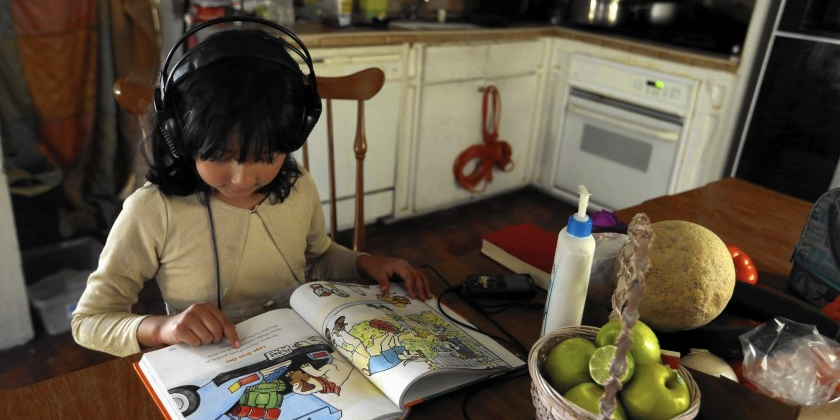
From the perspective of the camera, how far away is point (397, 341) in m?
0.75

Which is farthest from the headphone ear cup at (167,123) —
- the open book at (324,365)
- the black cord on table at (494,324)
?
the black cord on table at (494,324)

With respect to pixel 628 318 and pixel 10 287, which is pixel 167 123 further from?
pixel 10 287

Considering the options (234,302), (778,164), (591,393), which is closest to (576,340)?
(591,393)

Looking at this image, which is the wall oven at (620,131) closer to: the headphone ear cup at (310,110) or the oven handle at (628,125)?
the oven handle at (628,125)

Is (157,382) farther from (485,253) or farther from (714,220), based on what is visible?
(714,220)

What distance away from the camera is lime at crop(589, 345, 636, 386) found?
1.86ft

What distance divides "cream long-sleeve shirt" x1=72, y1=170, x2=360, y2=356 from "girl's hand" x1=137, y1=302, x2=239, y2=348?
0.22 ft

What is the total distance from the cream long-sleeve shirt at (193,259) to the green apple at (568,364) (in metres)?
0.52

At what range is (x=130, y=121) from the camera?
2172 millimetres

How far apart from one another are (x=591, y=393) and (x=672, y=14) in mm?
2537

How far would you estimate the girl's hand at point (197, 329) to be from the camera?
75 cm

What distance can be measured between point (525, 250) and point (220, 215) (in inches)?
19.5

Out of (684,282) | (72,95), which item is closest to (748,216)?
(684,282)

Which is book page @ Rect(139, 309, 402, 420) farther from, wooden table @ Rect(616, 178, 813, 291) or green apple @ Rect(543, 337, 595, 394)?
wooden table @ Rect(616, 178, 813, 291)
